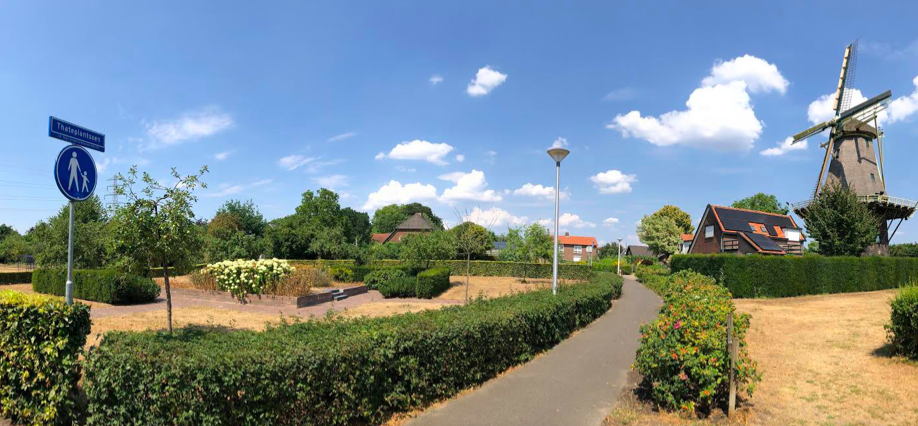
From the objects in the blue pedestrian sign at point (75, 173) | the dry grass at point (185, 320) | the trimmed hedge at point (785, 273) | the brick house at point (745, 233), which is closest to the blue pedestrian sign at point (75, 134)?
the blue pedestrian sign at point (75, 173)

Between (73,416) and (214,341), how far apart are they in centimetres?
147

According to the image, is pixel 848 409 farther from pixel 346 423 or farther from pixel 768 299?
pixel 768 299

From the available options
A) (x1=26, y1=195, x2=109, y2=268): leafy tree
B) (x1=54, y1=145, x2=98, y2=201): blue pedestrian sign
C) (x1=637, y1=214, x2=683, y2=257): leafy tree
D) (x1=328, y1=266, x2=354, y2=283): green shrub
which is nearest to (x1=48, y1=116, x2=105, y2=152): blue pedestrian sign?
(x1=54, y1=145, x2=98, y2=201): blue pedestrian sign

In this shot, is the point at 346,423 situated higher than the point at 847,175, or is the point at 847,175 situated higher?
Answer: the point at 847,175

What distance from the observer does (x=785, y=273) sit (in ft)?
75.1

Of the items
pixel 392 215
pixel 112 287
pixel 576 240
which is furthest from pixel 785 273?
pixel 392 215

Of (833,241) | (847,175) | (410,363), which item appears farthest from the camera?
(847,175)

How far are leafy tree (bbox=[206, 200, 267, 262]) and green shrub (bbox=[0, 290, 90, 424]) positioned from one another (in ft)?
62.3

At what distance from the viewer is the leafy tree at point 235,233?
3534 cm

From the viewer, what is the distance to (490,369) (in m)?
7.57

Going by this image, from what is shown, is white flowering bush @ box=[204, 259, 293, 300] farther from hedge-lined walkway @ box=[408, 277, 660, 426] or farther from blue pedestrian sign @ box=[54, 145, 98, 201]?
hedge-lined walkway @ box=[408, 277, 660, 426]

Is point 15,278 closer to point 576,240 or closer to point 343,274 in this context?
point 343,274

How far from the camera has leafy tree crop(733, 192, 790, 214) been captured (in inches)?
2783

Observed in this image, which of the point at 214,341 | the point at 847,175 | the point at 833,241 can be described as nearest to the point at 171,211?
the point at 214,341
